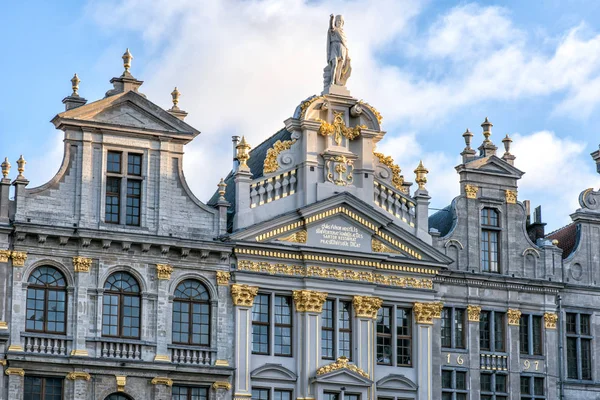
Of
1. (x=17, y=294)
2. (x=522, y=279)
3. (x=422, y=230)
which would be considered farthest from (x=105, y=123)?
(x=522, y=279)

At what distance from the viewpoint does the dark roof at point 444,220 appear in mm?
61375

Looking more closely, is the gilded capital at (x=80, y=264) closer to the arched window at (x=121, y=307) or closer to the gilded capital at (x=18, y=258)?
the arched window at (x=121, y=307)

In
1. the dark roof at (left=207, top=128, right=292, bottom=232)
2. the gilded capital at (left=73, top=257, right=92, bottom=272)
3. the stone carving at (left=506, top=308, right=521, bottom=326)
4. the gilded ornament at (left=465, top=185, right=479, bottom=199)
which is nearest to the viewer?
the gilded capital at (left=73, top=257, right=92, bottom=272)

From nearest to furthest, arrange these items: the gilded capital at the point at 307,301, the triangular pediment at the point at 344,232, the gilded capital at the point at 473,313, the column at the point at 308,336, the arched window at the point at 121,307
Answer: the arched window at the point at 121,307
the column at the point at 308,336
the gilded capital at the point at 307,301
the triangular pediment at the point at 344,232
the gilded capital at the point at 473,313

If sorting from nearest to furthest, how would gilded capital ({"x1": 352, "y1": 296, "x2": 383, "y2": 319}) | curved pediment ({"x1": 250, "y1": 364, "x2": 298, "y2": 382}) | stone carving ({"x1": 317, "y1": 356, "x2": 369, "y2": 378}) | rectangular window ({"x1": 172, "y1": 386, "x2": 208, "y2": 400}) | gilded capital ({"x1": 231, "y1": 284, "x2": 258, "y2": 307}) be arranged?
1. rectangular window ({"x1": 172, "y1": 386, "x2": 208, "y2": 400})
2. curved pediment ({"x1": 250, "y1": 364, "x2": 298, "y2": 382})
3. gilded capital ({"x1": 231, "y1": 284, "x2": 258, "y2": 307})
4. stone carving ({"x1": 317, "y1": 356, "x2": 369, "y2": 378})
5. gilded capital ({"x1": 352, "y1": 296, "x2": 383, "y2": 319})

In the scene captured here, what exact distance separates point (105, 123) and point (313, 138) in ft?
25.5

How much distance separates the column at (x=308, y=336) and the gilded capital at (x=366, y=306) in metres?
1.27

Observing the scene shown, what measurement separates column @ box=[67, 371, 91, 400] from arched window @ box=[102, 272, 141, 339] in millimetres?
1651

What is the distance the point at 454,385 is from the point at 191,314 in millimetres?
10246

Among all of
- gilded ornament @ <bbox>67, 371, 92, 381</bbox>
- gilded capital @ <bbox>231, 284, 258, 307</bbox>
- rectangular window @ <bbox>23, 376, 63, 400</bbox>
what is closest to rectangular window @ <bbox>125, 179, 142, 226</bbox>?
gilded capital @ <bbox>231, 284, 258, 307</bbox>

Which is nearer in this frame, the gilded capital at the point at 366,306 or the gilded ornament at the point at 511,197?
the gilded capital at the point at 366,306

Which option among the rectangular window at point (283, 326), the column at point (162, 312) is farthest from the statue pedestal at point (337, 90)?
the column at point (162, 312)

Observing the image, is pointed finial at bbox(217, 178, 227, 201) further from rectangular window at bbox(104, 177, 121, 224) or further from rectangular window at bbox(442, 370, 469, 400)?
rectangular window at bbox(442, 370, 469, 400)

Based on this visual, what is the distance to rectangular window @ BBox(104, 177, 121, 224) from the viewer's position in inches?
2167
